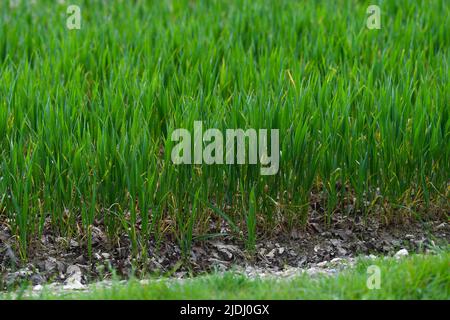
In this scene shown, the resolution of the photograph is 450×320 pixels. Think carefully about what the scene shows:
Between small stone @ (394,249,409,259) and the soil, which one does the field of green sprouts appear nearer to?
the soil

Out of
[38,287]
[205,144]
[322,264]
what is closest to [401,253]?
[322,264]

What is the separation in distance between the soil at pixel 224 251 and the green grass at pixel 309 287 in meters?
0.52

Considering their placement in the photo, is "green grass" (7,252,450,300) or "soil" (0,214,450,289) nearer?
"green grass" (7,252,450,300)

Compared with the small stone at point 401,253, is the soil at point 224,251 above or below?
below

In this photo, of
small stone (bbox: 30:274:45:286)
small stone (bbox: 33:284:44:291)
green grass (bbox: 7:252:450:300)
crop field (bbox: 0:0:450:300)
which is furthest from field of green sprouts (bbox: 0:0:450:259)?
green grass (bbox: 7:252:450:300)

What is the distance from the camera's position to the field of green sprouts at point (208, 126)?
15.2ft

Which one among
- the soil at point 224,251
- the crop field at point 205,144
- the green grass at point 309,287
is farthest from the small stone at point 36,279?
the green grass at point 309,287

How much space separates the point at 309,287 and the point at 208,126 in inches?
48.8

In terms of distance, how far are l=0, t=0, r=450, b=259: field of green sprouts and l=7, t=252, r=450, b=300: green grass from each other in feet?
2.21

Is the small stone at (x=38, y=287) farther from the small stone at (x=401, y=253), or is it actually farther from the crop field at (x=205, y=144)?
the small stone at (x=401, y=253)

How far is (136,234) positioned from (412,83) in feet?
6.11

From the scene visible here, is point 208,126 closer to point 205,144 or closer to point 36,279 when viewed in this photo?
point 205,144

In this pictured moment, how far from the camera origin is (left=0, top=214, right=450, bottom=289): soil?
4566 mm

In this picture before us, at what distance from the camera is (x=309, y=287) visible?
3861mm
